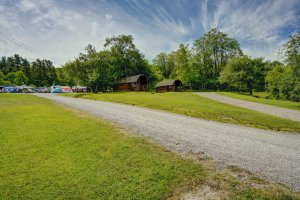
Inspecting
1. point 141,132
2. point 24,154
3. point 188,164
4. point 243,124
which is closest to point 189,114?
point 243,124

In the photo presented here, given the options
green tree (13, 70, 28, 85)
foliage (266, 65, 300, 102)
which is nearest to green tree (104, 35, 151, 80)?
foliage (266, 65, 300, 102)

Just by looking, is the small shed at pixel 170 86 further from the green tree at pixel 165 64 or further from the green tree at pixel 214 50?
the green tree at pixel 165 64

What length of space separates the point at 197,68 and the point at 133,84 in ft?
87.1

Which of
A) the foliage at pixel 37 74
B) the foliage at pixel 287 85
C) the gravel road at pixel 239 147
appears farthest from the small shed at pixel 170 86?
the foliage at pixel 37 74

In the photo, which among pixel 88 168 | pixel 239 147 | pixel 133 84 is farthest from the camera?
pixel 133 84

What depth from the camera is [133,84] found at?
186ft

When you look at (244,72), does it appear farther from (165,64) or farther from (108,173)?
(108,173)

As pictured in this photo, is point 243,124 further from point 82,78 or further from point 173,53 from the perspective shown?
point 173,53

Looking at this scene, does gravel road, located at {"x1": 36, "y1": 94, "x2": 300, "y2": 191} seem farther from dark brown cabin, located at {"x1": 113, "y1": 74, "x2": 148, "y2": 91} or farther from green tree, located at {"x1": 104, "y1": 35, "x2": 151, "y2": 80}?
green tree, located at {"x1": 104, "y1": 35, "x2": 151, "y2": 80}

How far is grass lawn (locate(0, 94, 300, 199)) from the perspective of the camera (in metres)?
4.76

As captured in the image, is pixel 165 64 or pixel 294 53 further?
pixel 165 64

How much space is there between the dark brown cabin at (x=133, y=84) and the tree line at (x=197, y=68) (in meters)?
2.66

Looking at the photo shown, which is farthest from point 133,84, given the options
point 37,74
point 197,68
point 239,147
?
point 37,74

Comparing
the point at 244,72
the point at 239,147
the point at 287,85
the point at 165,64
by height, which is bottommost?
the point at 239,147
